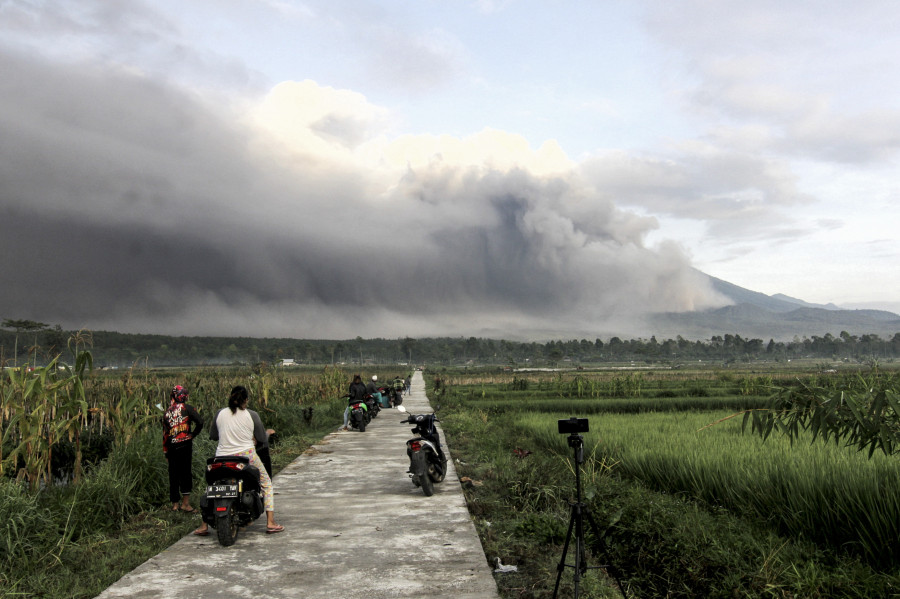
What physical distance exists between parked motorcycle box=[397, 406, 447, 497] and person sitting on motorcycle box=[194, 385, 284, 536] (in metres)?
2.23

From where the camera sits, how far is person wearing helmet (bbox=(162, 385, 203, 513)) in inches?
306

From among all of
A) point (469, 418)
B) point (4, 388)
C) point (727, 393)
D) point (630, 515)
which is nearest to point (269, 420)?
point (469, 418)

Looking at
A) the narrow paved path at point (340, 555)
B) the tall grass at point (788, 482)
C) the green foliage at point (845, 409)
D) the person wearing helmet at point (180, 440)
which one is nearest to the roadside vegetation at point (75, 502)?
the person wearing helmet at point (180, 440)

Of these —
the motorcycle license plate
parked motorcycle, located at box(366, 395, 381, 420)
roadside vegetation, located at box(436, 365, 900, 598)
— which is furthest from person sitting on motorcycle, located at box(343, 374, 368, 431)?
the motorcycle license plate

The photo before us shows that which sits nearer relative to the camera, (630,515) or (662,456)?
(630,515)

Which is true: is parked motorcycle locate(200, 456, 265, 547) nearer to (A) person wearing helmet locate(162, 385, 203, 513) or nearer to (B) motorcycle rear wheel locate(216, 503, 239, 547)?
(B) motorcycle rear wheel locate(216, 503, 239, 547)

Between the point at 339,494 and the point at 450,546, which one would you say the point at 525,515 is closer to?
the point at 450,546

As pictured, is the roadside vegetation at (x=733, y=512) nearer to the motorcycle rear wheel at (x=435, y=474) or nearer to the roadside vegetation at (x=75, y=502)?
the motorcycle rear wheel at (x=435, y=474)

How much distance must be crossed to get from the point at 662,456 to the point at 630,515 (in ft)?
9.80

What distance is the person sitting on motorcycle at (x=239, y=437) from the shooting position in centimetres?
658

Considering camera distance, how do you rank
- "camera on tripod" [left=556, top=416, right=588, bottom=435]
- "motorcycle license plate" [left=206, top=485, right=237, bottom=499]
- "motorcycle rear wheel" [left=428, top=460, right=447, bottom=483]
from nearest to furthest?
"camera on tripod" [left=556, top=416, right=588, bottom=435] → "motorcycle license plate" [left=206, top=485, right=237, bottom=499] → "motorcycle rear wheel" [left=428, top=460, right=447, bottom=483]

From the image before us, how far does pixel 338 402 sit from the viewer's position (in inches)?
1037

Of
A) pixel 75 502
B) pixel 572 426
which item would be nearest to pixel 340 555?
pixel 572 426

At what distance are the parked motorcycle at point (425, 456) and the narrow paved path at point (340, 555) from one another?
0.72 ft
